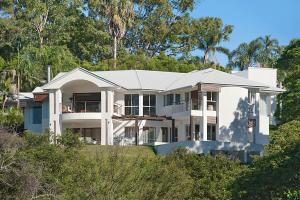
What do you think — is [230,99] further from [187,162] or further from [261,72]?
[187,162]

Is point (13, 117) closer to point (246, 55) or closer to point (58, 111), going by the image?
point (58, 111)

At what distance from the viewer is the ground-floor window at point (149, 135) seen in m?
61.3

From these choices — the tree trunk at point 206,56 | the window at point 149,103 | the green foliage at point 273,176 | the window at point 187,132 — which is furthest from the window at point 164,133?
the green foliage at point 273,176

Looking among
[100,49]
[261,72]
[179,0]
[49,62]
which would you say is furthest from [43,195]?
[179,0]

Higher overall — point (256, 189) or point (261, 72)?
point (261, 72)

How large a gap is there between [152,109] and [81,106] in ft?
17.1

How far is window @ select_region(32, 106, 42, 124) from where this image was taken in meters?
64.1

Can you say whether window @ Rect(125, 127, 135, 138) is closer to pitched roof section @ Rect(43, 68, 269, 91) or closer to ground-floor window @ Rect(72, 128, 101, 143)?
ground-floor window @ Rect(72, 128, 101, 143)

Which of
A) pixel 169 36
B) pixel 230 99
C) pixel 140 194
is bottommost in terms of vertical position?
pixel 140 194

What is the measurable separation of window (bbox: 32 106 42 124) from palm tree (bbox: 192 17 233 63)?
80.1 ft

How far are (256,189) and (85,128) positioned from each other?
2896 cm

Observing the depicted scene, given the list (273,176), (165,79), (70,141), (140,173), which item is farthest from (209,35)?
(273,176)

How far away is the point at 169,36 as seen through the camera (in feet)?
286

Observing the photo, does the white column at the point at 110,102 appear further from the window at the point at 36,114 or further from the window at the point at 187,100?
the window at the point at 36,114
